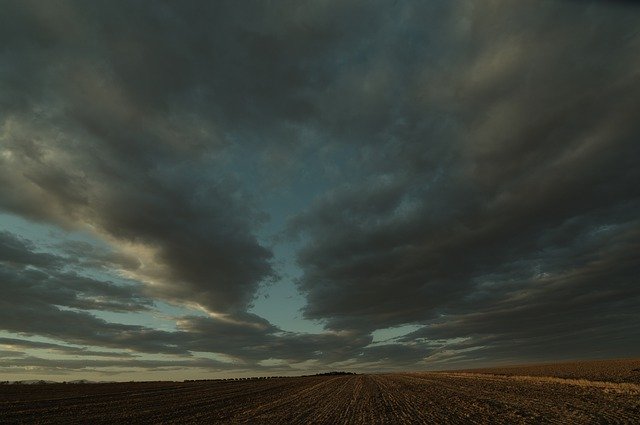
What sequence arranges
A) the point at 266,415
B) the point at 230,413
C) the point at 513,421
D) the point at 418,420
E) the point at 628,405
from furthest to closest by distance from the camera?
the point at 230,413
the point at 266,415
the point at 628,405
the point at 418,420
the point at 513,421

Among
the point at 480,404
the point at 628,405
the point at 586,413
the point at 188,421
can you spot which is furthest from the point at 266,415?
the point at 628,405

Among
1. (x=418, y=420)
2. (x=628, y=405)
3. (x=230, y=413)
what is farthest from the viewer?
(x=230, y=413)

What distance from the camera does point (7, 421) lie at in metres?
22.2

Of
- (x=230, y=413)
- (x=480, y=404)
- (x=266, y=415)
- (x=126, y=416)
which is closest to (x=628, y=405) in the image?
(x=480, y=404)

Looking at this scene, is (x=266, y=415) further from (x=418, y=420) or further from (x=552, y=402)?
(x=552, y=402)

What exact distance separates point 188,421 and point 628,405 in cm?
2432

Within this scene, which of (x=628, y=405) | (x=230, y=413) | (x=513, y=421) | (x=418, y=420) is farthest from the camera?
(x=230, y=413)

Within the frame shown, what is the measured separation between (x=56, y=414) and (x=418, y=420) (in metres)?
23.7

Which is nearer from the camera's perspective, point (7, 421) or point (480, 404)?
point (7, 421)

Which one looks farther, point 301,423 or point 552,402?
point 552,402

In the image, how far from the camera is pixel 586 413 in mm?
19156

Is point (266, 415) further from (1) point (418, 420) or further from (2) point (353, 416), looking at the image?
(1) point (418, 420)

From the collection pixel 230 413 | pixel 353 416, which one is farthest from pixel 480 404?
pixel 230 413

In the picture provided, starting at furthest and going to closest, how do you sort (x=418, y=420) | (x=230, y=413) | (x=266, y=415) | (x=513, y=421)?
(x=230, y=413), (x=266, y=415), (x=418, y=420), (x=513, y=421)
